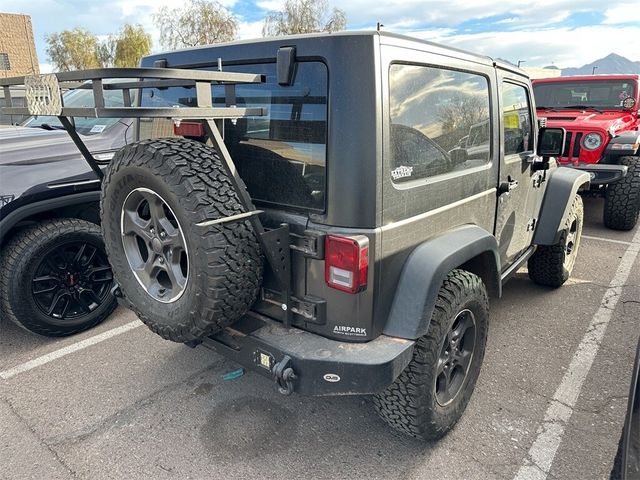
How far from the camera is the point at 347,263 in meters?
1.94

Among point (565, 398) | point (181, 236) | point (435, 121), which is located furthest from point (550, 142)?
point (181, 236)

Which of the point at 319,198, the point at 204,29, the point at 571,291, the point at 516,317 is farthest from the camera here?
the point at 204,29

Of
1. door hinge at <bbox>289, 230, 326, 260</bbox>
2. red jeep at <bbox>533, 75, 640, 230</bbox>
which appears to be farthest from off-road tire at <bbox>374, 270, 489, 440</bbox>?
red jeep at <bbox>533, 75, 640, 230</bbox>

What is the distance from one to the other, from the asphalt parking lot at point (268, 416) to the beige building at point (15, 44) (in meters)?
54.4

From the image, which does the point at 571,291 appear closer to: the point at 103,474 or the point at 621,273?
the point at 621,273

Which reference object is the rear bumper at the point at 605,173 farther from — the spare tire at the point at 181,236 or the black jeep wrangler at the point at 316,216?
the spare tire at the point at 181,236

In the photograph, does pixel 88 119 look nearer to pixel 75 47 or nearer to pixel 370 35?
pixel 370 35

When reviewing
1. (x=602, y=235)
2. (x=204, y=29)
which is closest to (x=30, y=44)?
(x=204, y=29)

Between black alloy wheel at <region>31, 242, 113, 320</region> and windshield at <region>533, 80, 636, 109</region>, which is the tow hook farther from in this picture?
windshield at <region>533, 80, 636, 109</region>

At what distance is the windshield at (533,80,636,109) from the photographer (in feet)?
23.6

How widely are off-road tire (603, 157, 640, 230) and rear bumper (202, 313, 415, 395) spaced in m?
5.50

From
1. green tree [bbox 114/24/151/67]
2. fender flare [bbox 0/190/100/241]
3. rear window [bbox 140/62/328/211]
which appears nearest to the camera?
rear window [bbox 140/62/328/211]

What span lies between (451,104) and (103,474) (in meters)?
2.58

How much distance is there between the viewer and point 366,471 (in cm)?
232
